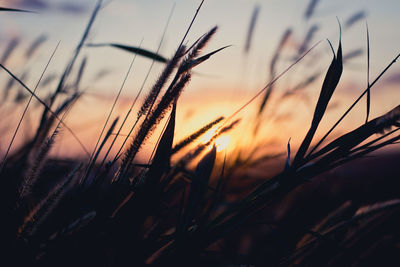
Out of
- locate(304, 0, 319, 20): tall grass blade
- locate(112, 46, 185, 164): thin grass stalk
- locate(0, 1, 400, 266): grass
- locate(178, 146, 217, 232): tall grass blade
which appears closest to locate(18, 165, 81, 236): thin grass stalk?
locate(0, 1, 400, 266): grass

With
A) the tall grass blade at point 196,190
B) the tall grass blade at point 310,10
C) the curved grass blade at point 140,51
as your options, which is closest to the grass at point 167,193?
the tall grass blade at point 196,190

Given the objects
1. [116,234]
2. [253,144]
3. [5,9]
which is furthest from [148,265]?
[253,144]

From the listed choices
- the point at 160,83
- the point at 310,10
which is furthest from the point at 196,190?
the point at 310,10

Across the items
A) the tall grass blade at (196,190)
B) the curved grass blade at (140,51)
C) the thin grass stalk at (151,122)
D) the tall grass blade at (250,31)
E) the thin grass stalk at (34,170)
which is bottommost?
the tall grass blade at (196,190)

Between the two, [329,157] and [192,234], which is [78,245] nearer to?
[192,234]

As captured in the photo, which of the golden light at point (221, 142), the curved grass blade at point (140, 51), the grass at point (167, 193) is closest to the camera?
the grass at point (167, 193)

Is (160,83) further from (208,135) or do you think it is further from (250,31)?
(250,31)

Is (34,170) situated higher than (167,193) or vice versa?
(34,170)

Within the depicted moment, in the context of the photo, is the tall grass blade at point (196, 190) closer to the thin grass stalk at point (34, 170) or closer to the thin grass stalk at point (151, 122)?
the thin grass stalk at point (151, 122)

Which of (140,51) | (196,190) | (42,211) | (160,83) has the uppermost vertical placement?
(140,51)

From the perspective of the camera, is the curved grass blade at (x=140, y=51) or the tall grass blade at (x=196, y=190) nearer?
the tall grass blade at (x=196, y=190)

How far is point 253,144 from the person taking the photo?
1136 millimetres

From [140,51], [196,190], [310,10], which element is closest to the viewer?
[196,190]

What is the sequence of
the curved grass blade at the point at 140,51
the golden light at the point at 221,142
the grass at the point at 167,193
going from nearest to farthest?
1. the grass at the point at 167,193
2. the golden light at the point at 221,142
3. the curved grass blade at the point at 140,51
